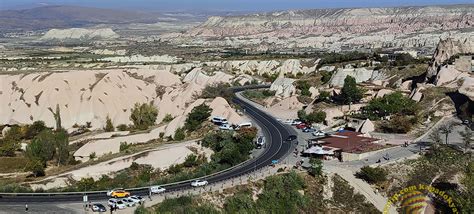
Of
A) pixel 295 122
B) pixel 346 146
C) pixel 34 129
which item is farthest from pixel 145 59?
pixel 346 146

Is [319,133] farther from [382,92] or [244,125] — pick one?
[382,92]

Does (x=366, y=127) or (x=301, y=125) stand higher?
(x=366, y=127)

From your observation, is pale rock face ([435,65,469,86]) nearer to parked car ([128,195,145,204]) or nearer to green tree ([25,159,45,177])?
parked car ([128,195,145,204])

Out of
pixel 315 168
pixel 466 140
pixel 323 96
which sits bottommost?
pixel 323 96

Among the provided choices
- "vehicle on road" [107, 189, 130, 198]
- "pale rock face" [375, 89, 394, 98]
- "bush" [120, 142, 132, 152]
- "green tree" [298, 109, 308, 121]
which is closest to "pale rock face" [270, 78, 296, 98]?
"pale rock face" [375, 89, 394, 98]

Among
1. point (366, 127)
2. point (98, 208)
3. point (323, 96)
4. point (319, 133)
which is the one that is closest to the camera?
point (98, 208)

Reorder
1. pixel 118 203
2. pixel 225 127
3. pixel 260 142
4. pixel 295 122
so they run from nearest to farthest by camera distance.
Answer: pixel 118 203
pixel 260 142
pixel 225 127
pixel 295 122

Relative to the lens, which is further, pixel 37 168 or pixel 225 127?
pixel 225 127
